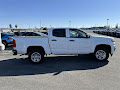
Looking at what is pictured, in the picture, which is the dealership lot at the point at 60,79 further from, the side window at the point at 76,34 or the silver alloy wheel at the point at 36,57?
the side window at the point at 76,34

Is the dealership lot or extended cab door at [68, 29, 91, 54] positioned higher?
extended cab door at [68, 29, 91, 54]

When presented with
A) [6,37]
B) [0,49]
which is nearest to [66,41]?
[0,49]

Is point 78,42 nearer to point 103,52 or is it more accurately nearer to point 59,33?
point 59,33

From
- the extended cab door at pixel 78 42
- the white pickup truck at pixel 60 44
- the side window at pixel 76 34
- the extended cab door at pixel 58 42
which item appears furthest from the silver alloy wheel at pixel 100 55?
the extended cab door at pixel 58 42

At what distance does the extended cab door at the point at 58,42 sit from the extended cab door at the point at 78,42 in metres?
0.28

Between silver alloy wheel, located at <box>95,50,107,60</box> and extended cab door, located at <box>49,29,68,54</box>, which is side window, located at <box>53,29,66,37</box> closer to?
extended cab door, located at <box>49,29,68,54</box>

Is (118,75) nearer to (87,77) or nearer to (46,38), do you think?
(87,77)

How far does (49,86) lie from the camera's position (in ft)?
A: 11.9

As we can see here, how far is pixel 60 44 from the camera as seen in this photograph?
598 centimetres

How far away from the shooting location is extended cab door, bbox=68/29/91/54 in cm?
602

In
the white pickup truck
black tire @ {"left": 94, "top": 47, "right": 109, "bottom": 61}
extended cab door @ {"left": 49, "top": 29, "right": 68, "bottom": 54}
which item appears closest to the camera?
the white pickup truck

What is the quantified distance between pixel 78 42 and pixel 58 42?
1.11 meters

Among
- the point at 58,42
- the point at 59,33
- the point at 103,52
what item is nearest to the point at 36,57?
the point at 58,42

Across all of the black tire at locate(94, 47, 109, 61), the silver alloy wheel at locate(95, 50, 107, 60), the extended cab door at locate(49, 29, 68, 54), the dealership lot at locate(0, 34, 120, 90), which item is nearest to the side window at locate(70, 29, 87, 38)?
the extended cab door at locate(49, 29, 68, 54)
